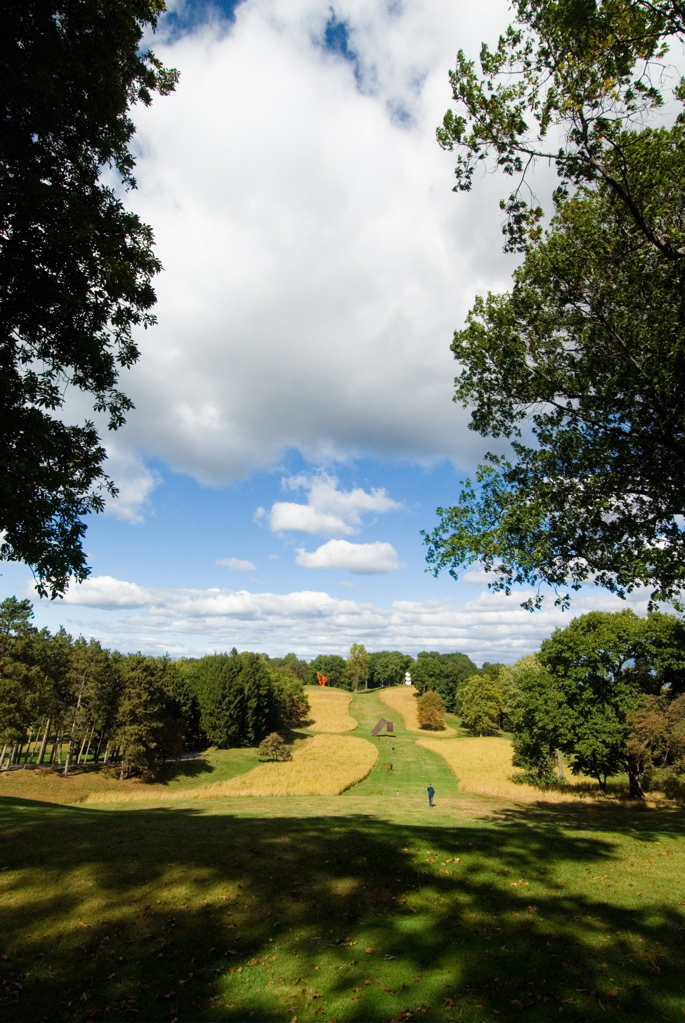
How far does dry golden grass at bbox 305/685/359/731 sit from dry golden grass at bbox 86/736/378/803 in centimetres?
1538

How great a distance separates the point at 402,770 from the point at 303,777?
557 inches

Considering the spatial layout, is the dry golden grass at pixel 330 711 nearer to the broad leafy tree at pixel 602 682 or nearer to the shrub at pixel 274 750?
the shrub at pixel 274 750

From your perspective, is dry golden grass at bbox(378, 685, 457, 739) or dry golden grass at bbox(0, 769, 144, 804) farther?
dry golden grass at bbox(378, 685, 457, 739)

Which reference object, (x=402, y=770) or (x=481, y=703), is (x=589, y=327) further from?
(x=481, y=703)

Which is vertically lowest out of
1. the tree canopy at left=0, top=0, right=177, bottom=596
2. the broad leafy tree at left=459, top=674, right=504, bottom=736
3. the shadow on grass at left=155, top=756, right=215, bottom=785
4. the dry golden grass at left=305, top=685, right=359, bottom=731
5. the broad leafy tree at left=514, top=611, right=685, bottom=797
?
the shadow on grass at left=155, top=756, right=215, bottom=785

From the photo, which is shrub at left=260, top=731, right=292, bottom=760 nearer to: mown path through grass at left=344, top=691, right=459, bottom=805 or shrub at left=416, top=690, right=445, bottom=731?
mown path through grass at left=344, top=691, right=459, bottom=805

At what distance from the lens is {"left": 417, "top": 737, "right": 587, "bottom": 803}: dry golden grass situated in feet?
115

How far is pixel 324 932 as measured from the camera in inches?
330

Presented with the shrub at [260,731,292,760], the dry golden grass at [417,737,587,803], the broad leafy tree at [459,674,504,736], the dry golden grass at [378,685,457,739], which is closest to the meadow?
the dry golden grass at [417,737,587,803]

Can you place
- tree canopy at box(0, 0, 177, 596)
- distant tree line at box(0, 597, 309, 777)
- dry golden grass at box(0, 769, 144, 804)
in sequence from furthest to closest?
1. distant tree line at box(0, 597, 309, 777)
2. dry golden grass at box(0, 769, 144, 804)
3. tree canopy at box(0, 0, 177, 596)

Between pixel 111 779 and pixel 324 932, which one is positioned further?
pixel 111 779

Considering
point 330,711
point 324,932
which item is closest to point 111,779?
point 324,932

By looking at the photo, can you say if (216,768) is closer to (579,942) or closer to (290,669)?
(579,942)

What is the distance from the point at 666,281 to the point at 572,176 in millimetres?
3081
